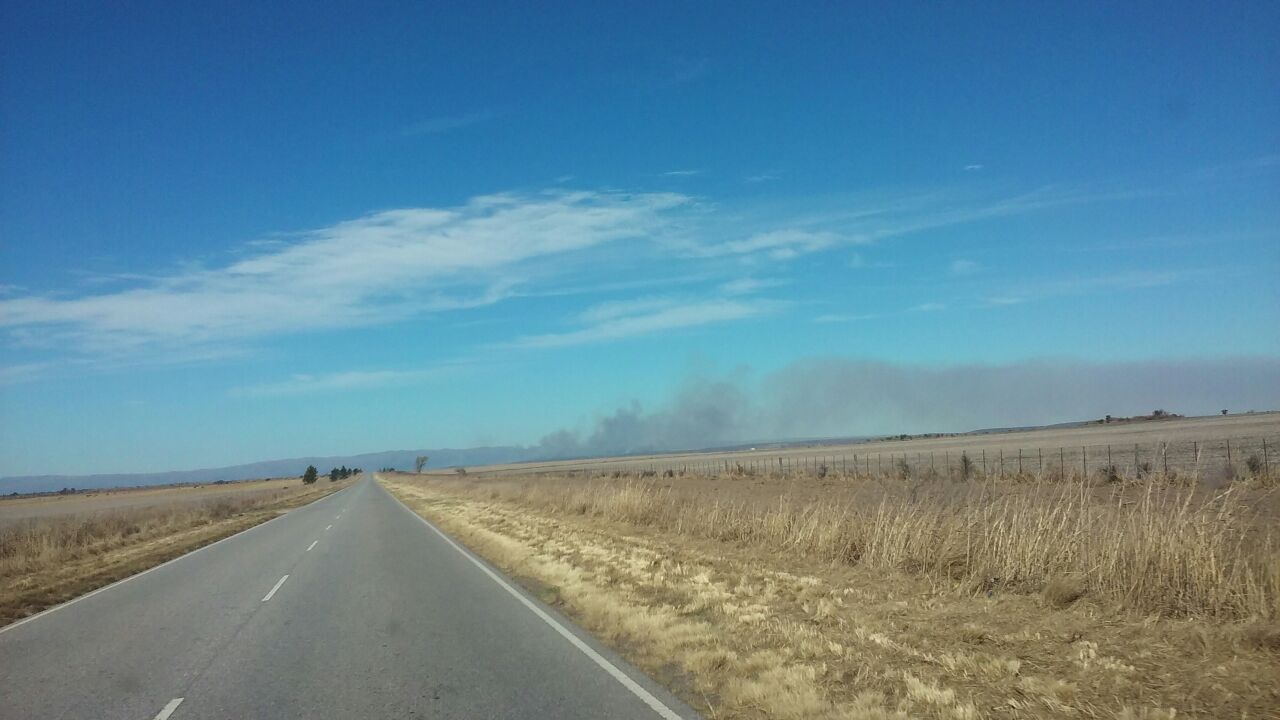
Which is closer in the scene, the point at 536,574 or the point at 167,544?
the point at 536,574

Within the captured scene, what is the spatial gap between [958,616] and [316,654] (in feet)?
25.0

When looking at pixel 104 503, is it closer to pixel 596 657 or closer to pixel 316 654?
pixel 316 654

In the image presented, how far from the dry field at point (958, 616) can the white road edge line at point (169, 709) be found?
455 centimetres

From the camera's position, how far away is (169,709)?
732 centimetres

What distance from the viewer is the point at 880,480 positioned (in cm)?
4284

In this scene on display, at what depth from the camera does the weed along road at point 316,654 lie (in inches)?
291

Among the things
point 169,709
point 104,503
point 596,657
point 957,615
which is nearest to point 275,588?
point 169,709

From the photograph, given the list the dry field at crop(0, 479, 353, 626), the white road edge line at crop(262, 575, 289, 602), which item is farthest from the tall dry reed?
the dry field at crop(0, 479, 353, 626)

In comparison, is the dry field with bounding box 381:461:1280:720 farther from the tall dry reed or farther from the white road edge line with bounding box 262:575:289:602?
the white road edge line with bounding box 262:575:289:602

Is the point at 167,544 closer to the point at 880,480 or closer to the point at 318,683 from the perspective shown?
the point at 318,683

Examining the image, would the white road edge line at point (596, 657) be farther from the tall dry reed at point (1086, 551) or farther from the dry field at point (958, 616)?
the tall dry reed at point (1086, 551)

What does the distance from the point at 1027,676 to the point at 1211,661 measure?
1514 mm

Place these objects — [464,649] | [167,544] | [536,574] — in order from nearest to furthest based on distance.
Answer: [464,649]
[536,574]
[167,544]

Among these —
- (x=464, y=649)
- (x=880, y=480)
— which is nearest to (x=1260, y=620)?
(x=464, y=649)
